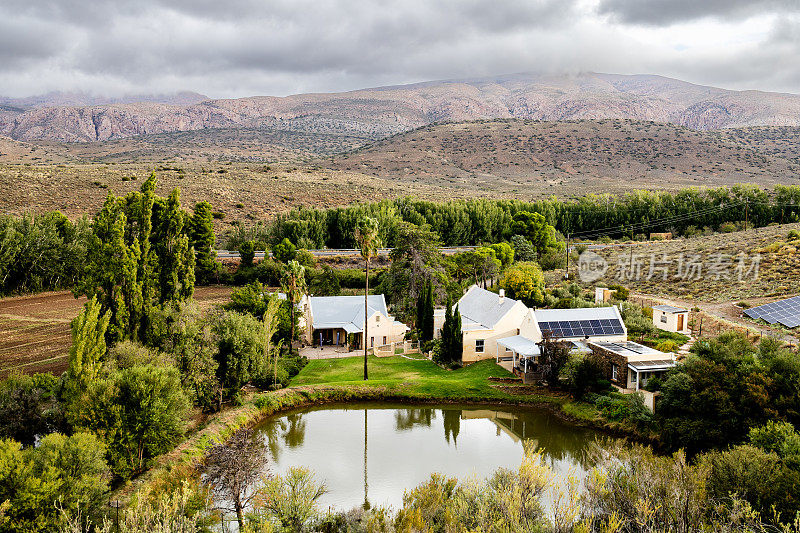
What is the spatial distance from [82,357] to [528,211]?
184ft

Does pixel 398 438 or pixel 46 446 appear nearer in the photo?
pixel 46 446

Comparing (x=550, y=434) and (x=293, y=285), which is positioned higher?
(x=293, y=285)

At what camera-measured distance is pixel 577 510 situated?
11516mm

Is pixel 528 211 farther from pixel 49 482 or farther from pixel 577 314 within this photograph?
pixel 49 482

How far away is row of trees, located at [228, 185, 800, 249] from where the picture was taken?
62156 millimetres

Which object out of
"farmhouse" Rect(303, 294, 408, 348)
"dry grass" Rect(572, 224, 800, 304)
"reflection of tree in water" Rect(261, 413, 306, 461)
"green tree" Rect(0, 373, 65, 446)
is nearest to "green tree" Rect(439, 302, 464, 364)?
"farmhouse" Rect(303, 294, 408, 348)

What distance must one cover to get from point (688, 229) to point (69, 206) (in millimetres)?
71291

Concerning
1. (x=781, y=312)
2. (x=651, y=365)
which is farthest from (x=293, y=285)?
(x=781, y=312)

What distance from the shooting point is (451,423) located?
2397 cm

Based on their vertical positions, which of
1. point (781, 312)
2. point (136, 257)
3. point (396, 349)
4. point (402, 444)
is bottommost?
point (402, 444)

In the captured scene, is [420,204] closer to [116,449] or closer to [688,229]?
[688,229]

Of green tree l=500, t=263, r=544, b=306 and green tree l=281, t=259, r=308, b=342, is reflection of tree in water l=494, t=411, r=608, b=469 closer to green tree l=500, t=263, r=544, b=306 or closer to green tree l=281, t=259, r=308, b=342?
green tree l=281, t=259, r=308, b=342

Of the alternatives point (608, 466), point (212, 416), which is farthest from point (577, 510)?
point (212, 416)

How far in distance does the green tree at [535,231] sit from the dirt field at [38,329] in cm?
3158
